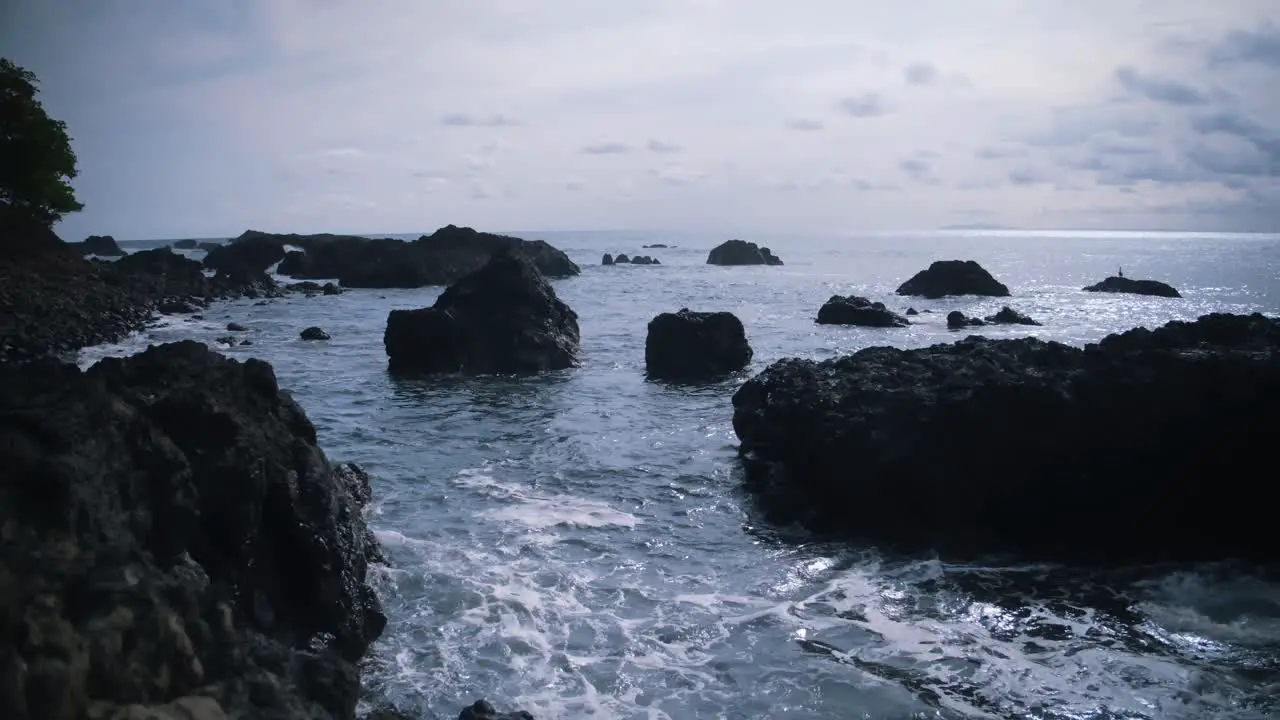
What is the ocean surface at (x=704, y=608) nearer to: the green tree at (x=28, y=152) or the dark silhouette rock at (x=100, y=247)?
the green tree at (x=28, y=152)

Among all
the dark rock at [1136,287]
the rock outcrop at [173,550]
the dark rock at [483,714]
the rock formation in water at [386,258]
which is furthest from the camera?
the rock formation in water at [386,258]

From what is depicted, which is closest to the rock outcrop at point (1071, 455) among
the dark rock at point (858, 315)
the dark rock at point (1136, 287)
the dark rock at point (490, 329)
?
the dark rock at point (490, 329)

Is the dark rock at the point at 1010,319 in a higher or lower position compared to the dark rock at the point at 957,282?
lower

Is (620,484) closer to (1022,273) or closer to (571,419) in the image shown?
(571,419)

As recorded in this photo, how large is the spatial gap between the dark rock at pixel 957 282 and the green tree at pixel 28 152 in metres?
56.8

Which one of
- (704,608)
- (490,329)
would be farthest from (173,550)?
(490,329)

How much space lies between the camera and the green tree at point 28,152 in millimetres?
44156

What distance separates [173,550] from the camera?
25.1 feet

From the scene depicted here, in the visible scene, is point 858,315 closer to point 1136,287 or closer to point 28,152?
point 1136,287

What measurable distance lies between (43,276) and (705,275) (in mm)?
64999

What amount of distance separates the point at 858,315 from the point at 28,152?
4377 cm

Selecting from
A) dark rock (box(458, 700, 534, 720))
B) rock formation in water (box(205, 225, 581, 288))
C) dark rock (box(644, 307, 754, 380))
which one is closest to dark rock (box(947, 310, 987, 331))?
dark rock (box(644, 307, 754, 380))

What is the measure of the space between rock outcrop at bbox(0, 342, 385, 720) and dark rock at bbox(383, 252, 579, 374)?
1729cm

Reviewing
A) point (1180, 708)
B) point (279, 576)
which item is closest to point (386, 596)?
point (279, 576)
